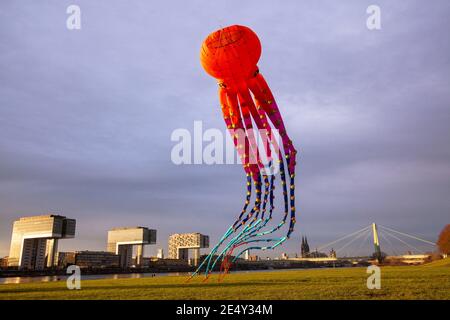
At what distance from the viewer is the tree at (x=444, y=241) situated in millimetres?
109981

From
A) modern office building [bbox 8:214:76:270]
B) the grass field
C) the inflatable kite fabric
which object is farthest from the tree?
modern office building [bbox 8:214:76:270]

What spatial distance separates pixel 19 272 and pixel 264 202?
423 feet

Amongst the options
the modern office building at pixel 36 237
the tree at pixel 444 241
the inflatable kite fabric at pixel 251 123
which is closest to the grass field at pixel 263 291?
the inflatable kite fabric at pixel 251 123

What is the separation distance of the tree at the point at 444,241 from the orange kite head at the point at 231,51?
119 metres

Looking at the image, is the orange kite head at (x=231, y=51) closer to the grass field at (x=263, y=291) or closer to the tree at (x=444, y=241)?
the grass field at (x=263, y=291)

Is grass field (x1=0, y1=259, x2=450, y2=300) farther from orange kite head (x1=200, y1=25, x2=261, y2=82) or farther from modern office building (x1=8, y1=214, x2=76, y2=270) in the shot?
modern office building (x1=8, y1=214, x2=76, y2=270)

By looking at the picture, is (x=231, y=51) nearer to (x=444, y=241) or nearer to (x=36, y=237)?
(x=444, y=241)

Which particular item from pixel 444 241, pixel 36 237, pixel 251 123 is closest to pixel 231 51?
pixel 251 123

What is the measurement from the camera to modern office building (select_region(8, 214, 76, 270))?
16300cm
